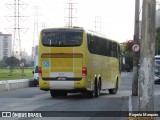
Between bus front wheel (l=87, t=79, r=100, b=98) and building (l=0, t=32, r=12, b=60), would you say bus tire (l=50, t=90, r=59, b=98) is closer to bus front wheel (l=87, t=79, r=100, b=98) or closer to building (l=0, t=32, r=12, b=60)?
bus front wheel (l=87, t=79, r=100, b=98)

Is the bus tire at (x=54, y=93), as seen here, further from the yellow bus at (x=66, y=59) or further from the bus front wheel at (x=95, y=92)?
the yellow bus at (x=66, y=59)

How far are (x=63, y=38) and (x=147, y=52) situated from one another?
47.8 feet

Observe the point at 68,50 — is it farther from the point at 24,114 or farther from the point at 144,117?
the point at 144,117

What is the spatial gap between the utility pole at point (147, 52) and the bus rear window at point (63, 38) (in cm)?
1417

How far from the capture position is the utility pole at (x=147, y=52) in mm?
10891

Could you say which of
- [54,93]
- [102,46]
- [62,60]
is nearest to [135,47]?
[102,46]

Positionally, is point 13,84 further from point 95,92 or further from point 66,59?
point 66,59

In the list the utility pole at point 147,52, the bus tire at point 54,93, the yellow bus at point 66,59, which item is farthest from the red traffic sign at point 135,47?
the utility pole at point 147,52

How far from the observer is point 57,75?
82.3 ft

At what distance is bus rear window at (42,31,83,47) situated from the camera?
993 inches

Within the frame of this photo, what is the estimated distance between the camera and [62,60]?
25.1 metres

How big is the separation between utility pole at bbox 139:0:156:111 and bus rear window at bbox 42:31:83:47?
46.5ft

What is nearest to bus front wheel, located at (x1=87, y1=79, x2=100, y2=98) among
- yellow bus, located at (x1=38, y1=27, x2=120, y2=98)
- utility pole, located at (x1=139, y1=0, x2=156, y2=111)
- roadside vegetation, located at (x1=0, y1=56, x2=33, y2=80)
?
Result: yellow bus, located at (x1=38, y1=27, x2=120, y2=98)

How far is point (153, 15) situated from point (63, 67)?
14.4m
